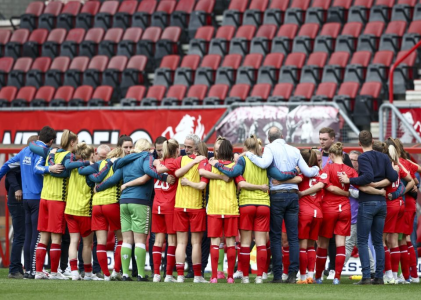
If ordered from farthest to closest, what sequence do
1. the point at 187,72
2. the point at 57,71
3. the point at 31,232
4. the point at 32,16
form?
the point at 32,16 → the point at 57,71 → the point at 187,72 → the point at 31,232

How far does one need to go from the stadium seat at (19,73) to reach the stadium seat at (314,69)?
25.1 feet

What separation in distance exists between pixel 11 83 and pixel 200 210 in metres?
13.4

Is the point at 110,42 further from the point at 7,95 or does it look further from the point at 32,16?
the point at 32,16

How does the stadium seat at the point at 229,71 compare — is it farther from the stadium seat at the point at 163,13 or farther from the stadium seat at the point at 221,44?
the stadium seat at the point at 163,13

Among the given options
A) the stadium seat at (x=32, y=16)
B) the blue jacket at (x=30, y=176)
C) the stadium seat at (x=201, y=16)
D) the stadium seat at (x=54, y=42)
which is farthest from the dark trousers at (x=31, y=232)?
the stadium seat at (x=32, y=16)

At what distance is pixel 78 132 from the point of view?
16.5 metres

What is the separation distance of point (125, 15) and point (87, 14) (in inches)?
49.9

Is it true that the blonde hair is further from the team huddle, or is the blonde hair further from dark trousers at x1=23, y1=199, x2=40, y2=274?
dark trousers at x1=23, y1=199, x2=40, y2=274

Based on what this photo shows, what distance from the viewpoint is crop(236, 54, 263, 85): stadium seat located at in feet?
65.7

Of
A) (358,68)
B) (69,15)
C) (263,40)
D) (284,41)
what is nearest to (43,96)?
(69,15)

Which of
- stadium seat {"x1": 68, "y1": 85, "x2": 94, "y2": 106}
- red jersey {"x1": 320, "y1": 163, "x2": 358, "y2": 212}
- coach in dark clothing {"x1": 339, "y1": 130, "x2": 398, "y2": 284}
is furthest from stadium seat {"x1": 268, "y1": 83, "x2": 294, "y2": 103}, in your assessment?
coach in dark clothing {"x1": 339, "y1": 130, "x2": 398, "y2": 284}

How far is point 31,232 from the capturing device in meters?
11.5

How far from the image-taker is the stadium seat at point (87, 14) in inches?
955

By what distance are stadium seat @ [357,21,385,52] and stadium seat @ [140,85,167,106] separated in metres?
4.51
